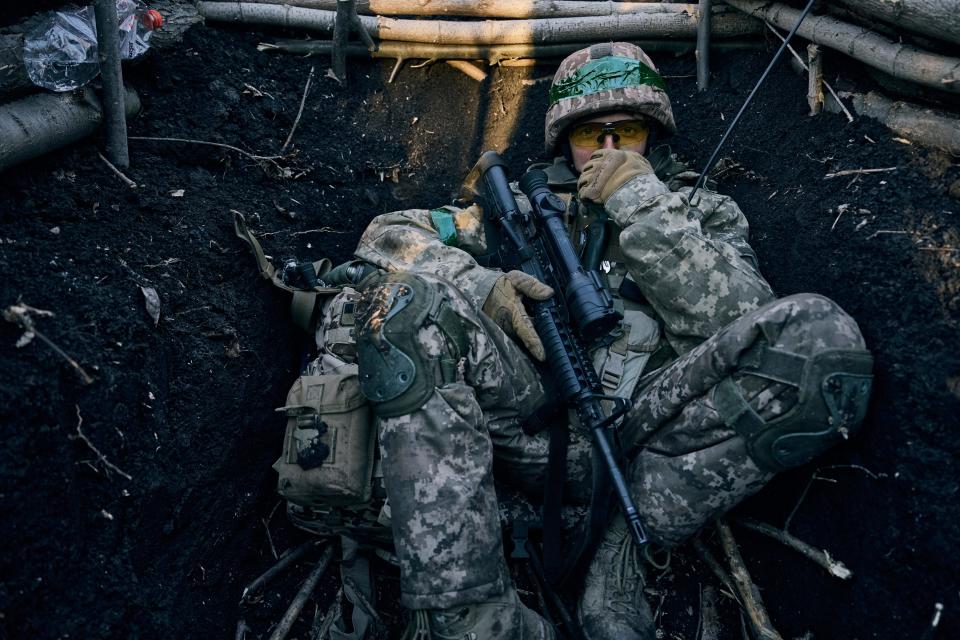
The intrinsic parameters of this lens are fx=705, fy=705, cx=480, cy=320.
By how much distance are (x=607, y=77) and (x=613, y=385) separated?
1.77 metres

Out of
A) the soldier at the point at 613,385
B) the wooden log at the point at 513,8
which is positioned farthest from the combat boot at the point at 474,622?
the wooden log at the point at 513,8

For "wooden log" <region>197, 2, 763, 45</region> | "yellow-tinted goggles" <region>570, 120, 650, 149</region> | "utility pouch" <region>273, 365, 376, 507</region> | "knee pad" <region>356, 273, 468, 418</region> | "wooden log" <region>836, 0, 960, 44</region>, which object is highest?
"wooden log" <region>836, 0, 960, 44</region>

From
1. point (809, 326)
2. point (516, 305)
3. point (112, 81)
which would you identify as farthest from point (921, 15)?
point (112, 81)

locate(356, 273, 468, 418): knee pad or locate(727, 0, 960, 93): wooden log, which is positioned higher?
locate(727, 0, 960, 93): wooden log

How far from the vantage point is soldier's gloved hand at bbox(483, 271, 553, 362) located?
10.0 ft

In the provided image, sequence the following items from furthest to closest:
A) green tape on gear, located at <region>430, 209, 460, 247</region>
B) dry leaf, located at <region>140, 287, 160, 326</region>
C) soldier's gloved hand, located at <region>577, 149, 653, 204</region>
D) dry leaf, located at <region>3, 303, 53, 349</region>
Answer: green tape on gear, located at <region>430, 209, 460, 247</region> → soldier's gloved hand, located at <region>577, 149, 653, 204</region> → dry leaf, located at <region>140, 287, 160, 326</region> → dry leaf, located at <region>3, 303, 53, 349</region>

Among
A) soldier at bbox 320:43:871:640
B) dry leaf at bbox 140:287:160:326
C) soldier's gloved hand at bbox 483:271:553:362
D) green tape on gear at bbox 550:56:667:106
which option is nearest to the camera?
soldier at bbox 320:43:871:640

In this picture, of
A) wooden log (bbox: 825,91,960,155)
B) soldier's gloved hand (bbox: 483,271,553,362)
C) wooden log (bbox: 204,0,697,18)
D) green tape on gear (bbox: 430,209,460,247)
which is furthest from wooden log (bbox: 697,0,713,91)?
soldier's gloved hand (bbox: 483,271,553,362)

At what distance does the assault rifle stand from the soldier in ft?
0.41

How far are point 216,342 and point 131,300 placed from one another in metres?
0.41

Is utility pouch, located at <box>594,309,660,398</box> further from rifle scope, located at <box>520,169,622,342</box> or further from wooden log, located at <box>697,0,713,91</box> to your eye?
wooden log, located at <box>697,0,713,91</box>

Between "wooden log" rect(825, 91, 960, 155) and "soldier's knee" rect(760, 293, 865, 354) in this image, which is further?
"wooden log" rect(825, 91, 960, 155)

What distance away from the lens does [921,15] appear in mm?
3199

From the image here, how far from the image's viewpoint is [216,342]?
315cm
